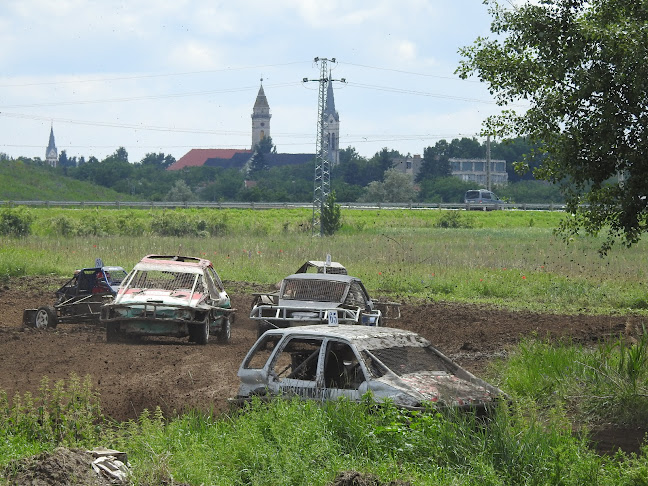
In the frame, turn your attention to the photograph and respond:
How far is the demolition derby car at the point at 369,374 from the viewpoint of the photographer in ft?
32.4

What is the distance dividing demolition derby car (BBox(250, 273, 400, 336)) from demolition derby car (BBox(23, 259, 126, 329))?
12.0 feet

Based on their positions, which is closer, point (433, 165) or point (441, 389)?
point (441, 389)

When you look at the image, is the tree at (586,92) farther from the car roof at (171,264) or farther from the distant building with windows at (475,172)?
the distant building with windows at (475,172)

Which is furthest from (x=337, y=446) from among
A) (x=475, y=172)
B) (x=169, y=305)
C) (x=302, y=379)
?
(x=475, y=172)

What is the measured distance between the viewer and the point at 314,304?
18484 millimetres

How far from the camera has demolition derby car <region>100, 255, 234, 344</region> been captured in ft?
60.0

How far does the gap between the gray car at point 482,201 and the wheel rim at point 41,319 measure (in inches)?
2860

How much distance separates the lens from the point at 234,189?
13562cm

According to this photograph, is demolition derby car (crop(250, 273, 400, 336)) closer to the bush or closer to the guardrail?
the bush

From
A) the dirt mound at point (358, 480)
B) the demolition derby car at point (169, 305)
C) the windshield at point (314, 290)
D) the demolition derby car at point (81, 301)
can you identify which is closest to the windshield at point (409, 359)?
the dirt mound at point (358, 480)

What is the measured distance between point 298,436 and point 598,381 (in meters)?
5.08

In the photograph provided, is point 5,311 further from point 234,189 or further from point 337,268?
point 234,189

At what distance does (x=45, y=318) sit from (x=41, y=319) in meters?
0.13

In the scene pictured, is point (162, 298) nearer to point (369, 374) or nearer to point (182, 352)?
point (182, 352)
